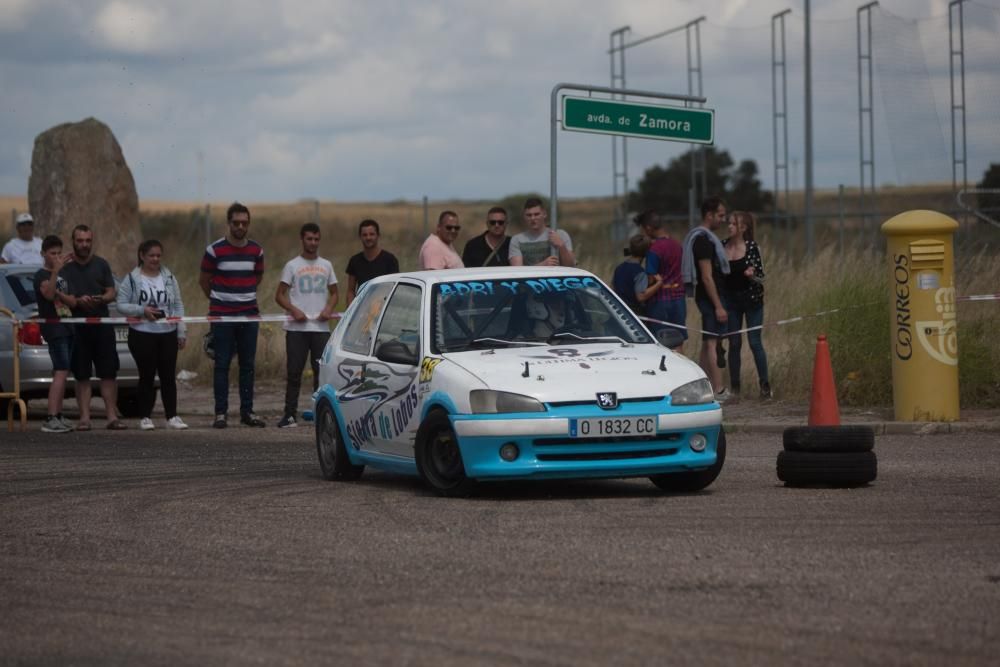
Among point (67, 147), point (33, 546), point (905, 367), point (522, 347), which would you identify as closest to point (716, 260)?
point (905, 367)

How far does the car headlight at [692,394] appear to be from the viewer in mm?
10773

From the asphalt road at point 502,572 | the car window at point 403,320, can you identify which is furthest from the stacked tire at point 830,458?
the car window at point 403,320

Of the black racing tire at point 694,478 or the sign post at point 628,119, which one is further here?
the sign post at point 628,119

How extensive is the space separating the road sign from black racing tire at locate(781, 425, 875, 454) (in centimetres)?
714

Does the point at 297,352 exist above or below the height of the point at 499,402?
above

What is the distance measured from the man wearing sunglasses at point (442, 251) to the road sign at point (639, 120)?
1683mm

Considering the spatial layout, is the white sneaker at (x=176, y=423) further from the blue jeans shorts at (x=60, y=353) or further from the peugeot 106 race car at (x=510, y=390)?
the peugeot 106 race car at (x=510, y=390)

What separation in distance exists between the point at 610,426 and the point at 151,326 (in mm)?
8185

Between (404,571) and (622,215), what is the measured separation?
3047 centimetres

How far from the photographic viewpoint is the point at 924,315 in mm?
15688

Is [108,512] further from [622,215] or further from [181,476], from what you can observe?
[622,215]

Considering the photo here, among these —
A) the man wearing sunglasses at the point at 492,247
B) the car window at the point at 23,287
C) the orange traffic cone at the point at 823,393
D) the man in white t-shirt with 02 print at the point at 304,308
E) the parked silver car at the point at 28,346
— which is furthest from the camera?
the car window at the point at 23,287

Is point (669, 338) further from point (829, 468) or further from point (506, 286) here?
point (829, 468)

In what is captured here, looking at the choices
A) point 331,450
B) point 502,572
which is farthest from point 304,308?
point 502,572
